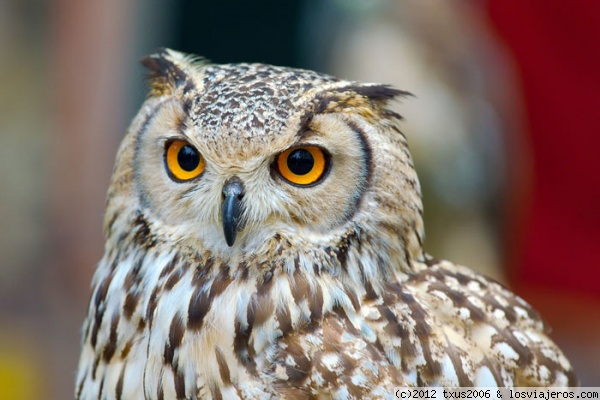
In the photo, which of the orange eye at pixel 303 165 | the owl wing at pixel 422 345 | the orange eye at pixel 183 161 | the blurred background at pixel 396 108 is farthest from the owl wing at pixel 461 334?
the blurred background at pixel 396 108

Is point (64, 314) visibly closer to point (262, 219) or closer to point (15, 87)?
point (15, 87)

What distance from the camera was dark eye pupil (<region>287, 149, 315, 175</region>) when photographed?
5.02 feet

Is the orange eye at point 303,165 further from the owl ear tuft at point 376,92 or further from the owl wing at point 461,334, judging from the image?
the owl wing at point 461,334

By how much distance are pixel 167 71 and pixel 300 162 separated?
38cm

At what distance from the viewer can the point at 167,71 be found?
1.71 metres

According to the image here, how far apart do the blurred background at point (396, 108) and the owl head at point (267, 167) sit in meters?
2.12

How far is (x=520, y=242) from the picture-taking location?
13.6 feet

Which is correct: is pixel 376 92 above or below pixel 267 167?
above

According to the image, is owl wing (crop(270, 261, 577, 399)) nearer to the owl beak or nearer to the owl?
the owl

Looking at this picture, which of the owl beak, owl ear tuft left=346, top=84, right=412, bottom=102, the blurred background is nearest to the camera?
the owl beak

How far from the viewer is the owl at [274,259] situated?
59.7 inches

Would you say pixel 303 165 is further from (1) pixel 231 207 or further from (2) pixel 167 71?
(2) pixel 167 71

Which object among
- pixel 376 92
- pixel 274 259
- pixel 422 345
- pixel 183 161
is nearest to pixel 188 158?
pixel 183 161

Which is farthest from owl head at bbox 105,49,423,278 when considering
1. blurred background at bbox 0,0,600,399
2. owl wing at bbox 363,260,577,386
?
blurred background at bbox 0,0,600,399
